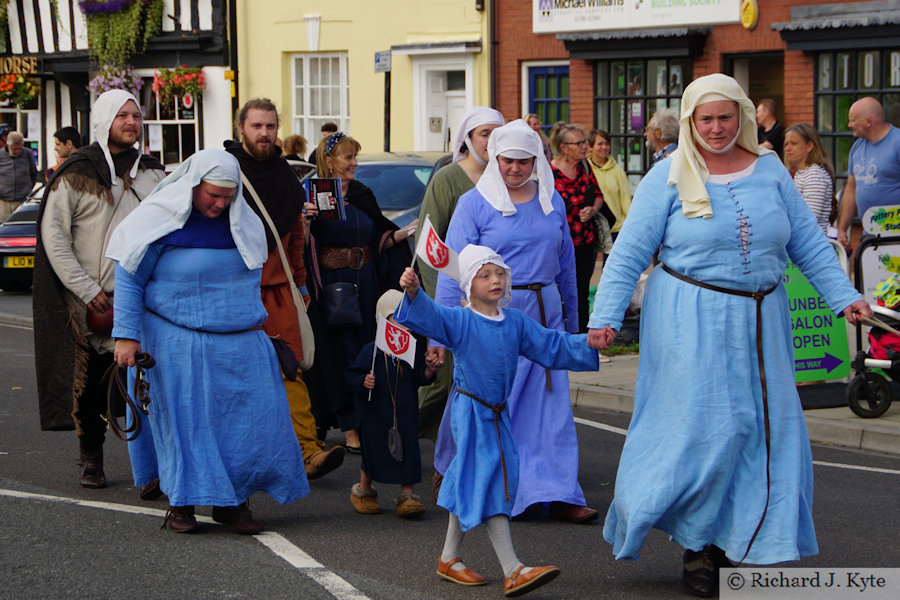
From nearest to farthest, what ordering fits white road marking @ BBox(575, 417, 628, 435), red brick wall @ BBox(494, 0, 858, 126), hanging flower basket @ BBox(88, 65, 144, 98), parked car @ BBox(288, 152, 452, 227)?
white road marking @ BBox(575, 417, 628, 435) → parked car @ BBox(288, 152, 452, 227) → red brick wall @ BBox(494, 0, 858, 126) → hanging flower basket @ BBox(88, 65, 144, 98)

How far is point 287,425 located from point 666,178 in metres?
2.25

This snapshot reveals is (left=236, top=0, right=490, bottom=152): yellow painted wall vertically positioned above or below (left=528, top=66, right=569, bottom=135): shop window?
above

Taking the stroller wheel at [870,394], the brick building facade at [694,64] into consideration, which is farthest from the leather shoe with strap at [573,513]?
the brick building facade at [694,64]

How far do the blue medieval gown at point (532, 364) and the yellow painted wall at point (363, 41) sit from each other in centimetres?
1480

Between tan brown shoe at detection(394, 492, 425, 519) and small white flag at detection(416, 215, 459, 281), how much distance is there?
1634 mm

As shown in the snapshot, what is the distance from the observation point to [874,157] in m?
10.9

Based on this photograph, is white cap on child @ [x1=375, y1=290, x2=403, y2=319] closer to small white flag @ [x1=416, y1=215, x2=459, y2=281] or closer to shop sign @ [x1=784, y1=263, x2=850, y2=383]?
small white flag @ [x1=416, y1=215, x2=459, y2=281]

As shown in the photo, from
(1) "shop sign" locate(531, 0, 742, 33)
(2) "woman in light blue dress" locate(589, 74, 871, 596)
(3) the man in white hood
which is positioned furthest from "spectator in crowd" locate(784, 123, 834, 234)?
(1) "shop sign" locate(531, 0, 742, 33)

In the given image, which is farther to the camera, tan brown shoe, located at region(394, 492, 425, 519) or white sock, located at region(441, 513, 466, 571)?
tan brown shoe, located at region(394, 492, 425, 519)

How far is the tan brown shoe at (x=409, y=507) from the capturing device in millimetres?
6812

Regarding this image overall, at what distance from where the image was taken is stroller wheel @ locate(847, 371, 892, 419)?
30.2ft

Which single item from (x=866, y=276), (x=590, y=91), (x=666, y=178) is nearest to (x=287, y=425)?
(x=666, y=178)

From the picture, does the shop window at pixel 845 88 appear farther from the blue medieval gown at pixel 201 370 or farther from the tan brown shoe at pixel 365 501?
the blue medieval gown at pixel 201 370

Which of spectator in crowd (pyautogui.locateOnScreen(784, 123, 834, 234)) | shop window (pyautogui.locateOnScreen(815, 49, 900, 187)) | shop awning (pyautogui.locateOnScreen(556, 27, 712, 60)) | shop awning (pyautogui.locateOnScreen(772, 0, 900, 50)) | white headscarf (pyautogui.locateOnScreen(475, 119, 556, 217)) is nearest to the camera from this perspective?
white headscarf (pyautogui.locateOnScreen(475, 119, 556, 217))
